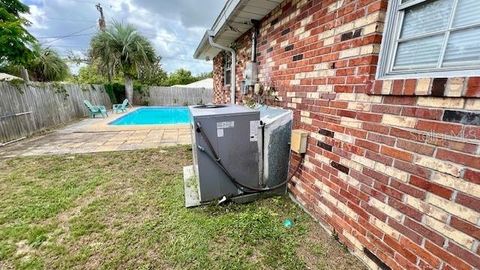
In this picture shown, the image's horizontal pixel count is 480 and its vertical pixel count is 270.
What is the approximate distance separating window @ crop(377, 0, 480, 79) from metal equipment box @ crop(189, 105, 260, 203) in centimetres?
151

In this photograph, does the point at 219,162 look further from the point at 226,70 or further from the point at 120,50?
the point at 120,50

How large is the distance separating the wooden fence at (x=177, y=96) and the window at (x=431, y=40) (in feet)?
61.0

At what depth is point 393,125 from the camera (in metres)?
1.59

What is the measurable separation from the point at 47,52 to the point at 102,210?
63.7 feet

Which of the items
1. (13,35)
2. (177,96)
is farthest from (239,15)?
(177,96)

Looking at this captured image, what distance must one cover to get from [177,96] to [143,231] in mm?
18633

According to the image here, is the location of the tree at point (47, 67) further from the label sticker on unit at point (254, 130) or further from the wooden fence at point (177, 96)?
the label sticker on unit at point (254, 130)

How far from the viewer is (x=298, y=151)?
2.63 m

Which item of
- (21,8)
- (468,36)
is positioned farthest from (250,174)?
(21,8)

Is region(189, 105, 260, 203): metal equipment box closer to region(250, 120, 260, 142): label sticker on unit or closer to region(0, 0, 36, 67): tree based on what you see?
region(250, 120, 260, 142): label sticker on unit

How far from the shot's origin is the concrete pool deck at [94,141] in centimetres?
545

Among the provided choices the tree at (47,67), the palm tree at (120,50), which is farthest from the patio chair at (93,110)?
the tree at (47,67)

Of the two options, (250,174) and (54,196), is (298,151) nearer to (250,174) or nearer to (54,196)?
(250,174)

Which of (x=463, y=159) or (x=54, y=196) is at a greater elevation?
(x=463, y=159)
